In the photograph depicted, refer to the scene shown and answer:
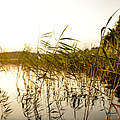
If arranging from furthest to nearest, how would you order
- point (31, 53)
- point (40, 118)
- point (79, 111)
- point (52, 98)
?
point (31, 53)
point (52, 98)
point (79, 111)
point (40, 118)

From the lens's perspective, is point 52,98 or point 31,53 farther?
point 31,53

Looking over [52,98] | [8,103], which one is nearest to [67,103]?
[52,98]

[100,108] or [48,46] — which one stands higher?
[48,46]

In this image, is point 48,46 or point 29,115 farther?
point 48,46

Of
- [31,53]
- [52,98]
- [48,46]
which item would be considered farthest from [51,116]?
[31,53]

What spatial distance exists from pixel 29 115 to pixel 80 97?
38.6 inches

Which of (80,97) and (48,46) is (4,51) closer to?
(48,46)

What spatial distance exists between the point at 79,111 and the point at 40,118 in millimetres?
476

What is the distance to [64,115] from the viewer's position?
72.9 inches

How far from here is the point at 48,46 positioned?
2568 mm

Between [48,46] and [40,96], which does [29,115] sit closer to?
[40,96]

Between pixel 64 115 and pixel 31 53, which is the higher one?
pixel 31 53

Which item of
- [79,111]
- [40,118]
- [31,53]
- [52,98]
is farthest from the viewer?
[31,53]

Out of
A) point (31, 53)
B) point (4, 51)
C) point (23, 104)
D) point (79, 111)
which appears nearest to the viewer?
point (79, 111)
